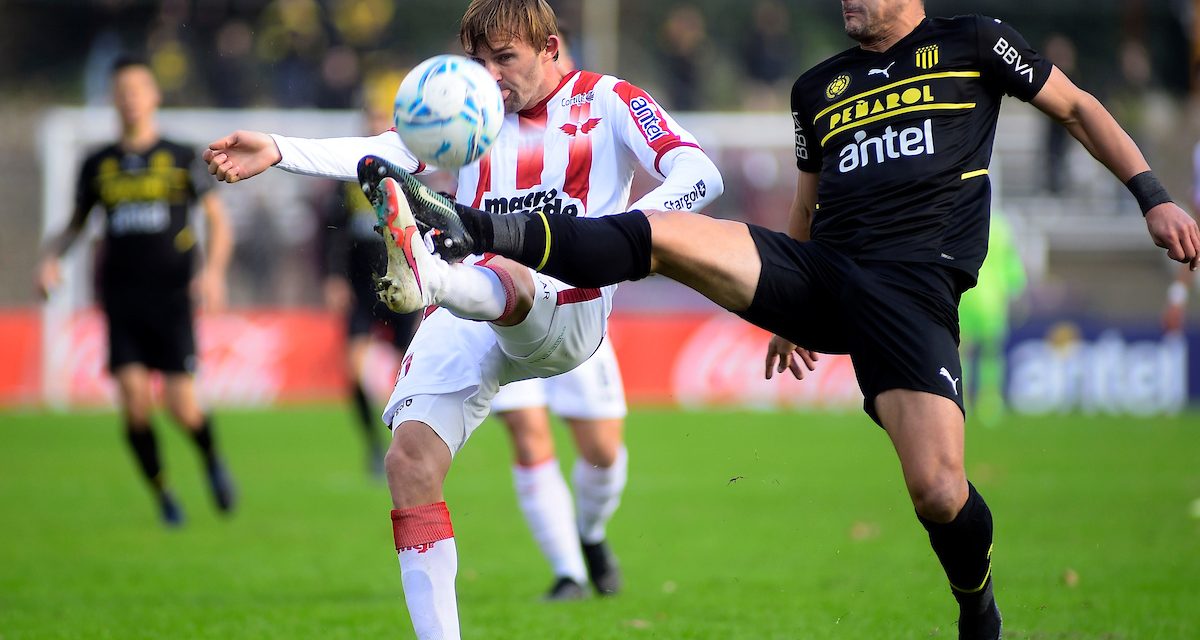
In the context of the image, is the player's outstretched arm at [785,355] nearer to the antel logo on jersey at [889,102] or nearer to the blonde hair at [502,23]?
the antel logo on jersey at [889,102]

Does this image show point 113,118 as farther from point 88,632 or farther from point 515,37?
point 515,37

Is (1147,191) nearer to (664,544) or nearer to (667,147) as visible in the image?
(667,147)

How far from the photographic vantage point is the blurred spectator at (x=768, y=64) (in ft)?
77.2

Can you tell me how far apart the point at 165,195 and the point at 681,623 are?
18.1 ft

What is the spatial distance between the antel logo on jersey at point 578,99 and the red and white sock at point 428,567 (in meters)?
1.50

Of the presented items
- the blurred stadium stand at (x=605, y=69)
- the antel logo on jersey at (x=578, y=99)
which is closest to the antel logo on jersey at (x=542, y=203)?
the antel logo on jersey at (x=578, y=99)

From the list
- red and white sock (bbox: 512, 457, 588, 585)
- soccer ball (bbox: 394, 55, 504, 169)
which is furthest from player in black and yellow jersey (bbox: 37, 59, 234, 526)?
soccer ball (bbox: 394, 55, 504, 169)

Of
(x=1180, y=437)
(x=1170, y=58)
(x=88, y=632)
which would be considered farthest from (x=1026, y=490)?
(x=1170, y=58)

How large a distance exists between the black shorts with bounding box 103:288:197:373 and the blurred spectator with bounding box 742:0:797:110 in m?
15.6

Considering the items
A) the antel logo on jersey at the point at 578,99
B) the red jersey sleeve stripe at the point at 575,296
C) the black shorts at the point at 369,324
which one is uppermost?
the antel logo on jersey at the point at 578,99

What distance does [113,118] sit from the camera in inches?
773

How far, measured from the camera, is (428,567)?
4.45 meters

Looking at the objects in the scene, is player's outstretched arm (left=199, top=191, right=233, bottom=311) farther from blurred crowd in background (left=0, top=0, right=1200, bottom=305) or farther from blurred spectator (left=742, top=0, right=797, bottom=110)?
blurred spectator (left=742, top=0, right=797, bottom=110)

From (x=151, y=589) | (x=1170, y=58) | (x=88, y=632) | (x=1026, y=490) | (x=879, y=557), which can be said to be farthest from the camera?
(x=1170, y=58)
